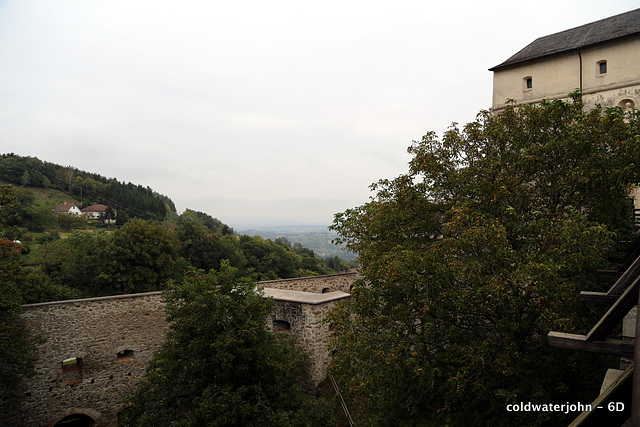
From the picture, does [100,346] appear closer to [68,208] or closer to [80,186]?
[68,208]

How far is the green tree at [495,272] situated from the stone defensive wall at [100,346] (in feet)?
15.9

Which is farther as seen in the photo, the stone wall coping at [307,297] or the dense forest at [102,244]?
the dense forest at [102,244]

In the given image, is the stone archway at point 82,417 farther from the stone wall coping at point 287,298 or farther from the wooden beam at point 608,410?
the wooden beam at point 608,410

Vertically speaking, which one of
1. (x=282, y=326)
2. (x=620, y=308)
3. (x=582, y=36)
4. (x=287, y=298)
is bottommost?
(x=282, y=326)

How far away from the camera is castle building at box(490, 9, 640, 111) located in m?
16.0

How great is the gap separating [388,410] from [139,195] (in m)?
91.1

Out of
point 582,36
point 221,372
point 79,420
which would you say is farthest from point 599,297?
point 582,36

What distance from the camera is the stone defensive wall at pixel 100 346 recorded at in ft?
41.5

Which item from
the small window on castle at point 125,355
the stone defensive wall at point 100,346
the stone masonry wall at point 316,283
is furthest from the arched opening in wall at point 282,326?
the small window on castle at point 125,355

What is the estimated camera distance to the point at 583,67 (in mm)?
17250

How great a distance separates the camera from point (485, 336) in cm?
711

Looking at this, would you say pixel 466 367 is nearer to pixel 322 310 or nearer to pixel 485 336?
pixel 485 336

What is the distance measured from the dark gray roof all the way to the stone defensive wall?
54.5 feet

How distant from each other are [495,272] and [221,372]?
7.05 meters
